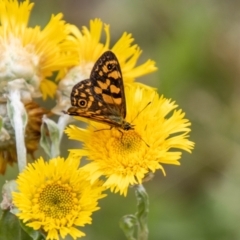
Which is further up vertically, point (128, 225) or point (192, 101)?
point (192, 101)

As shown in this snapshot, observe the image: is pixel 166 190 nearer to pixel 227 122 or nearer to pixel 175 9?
pixel 227 122

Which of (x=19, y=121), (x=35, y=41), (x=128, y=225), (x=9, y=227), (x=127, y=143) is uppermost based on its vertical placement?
(x=35, y=41)

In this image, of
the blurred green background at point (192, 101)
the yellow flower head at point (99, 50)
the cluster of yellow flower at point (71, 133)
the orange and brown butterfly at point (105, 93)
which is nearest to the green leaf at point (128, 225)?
the cluster of yellow flower at point (71, 133)

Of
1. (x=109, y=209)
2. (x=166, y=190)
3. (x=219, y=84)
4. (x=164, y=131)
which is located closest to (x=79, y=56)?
(x=164, y=131)

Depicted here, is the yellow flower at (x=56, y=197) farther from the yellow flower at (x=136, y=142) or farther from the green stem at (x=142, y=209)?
the green stem at (x=142, y=209)

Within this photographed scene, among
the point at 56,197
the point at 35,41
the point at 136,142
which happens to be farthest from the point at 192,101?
the point at 56,197

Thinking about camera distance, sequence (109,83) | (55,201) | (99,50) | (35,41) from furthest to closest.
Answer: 1. (99,50)
2. (35,41)
3. (109,83)
4. (55,201)

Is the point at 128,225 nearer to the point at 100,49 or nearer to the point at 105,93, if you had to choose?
the point at 105,93
